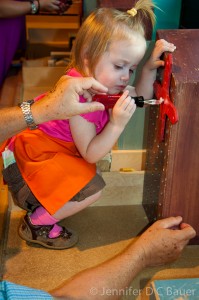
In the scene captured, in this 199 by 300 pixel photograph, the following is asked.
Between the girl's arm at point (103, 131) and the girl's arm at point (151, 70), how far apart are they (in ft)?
0.48

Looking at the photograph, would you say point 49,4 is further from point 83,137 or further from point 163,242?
point 163,242

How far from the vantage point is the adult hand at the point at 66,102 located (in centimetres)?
90

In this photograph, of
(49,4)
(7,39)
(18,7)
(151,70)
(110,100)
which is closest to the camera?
(110,100)

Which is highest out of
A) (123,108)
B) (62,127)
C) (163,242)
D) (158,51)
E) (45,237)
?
(158,51)

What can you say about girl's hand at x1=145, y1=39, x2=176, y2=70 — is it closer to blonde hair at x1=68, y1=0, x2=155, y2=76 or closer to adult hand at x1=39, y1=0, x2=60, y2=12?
blonde hair at x1=68, y1=0, x2=155, y2=76

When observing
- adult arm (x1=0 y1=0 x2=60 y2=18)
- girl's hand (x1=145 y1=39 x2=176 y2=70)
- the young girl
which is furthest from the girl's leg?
adult arm (x1=0 y1=0 x2=60 y2=18)

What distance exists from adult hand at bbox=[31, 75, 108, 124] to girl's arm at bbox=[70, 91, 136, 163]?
0.20ft

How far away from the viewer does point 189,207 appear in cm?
112

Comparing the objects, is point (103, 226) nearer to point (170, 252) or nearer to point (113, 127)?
point (170, 252)

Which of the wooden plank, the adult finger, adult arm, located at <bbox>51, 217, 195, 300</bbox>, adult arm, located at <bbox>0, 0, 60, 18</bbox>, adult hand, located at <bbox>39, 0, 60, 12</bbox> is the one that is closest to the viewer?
adult arm, located at <bbox>51, 217, 195, 300</bbox>

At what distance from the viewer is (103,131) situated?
3.43 feet

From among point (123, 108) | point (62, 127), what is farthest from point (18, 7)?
point (123, 108)

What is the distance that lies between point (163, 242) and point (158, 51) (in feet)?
1.59

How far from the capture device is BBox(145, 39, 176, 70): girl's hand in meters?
1.02
